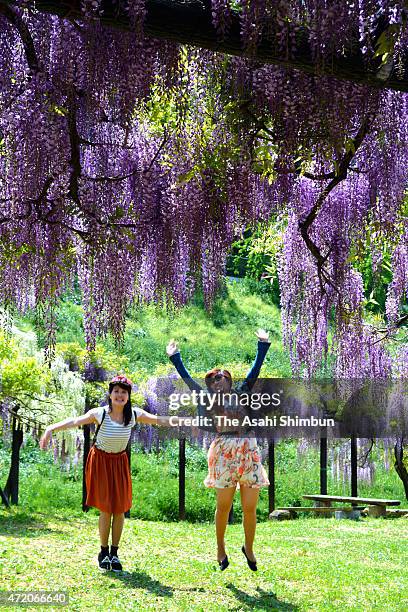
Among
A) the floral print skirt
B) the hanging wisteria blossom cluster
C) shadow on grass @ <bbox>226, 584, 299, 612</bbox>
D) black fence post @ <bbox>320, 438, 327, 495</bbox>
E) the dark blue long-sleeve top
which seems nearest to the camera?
shadow on grass @ <bbox>226, 584, 299, 612</bbox>

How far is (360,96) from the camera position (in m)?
3.80

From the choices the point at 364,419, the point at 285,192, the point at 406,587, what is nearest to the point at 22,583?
the point at 406,587

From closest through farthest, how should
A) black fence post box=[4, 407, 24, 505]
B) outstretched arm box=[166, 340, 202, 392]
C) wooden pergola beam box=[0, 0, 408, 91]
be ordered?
wooden pergola beam box=[0, 0, 408, 91], outstretched arm box=[166, 340, 202, 392], black fence post box=[4, 407, 24, 505]

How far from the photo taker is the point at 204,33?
294 centimetres

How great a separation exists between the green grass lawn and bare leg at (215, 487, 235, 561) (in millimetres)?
161

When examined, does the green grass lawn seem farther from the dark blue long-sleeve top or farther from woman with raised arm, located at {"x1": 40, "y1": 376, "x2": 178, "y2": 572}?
the dark blue long-sleeve top

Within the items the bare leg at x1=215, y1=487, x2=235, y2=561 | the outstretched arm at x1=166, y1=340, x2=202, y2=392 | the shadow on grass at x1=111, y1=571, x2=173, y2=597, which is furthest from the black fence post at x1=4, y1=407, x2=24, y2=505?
the bare leg at x1=215, y1=487, x2=235, y2=561

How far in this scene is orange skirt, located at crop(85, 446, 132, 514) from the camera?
156 inches

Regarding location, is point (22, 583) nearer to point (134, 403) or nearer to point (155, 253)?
point (155, 253)

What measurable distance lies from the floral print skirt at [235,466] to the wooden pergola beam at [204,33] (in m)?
1.71

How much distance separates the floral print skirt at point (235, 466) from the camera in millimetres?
3732

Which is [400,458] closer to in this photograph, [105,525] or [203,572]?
[203,572]

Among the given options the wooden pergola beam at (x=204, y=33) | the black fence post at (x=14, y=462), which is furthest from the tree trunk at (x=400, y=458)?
the wooden pergola beam at (x=204, y=33)

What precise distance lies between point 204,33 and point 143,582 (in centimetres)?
245
